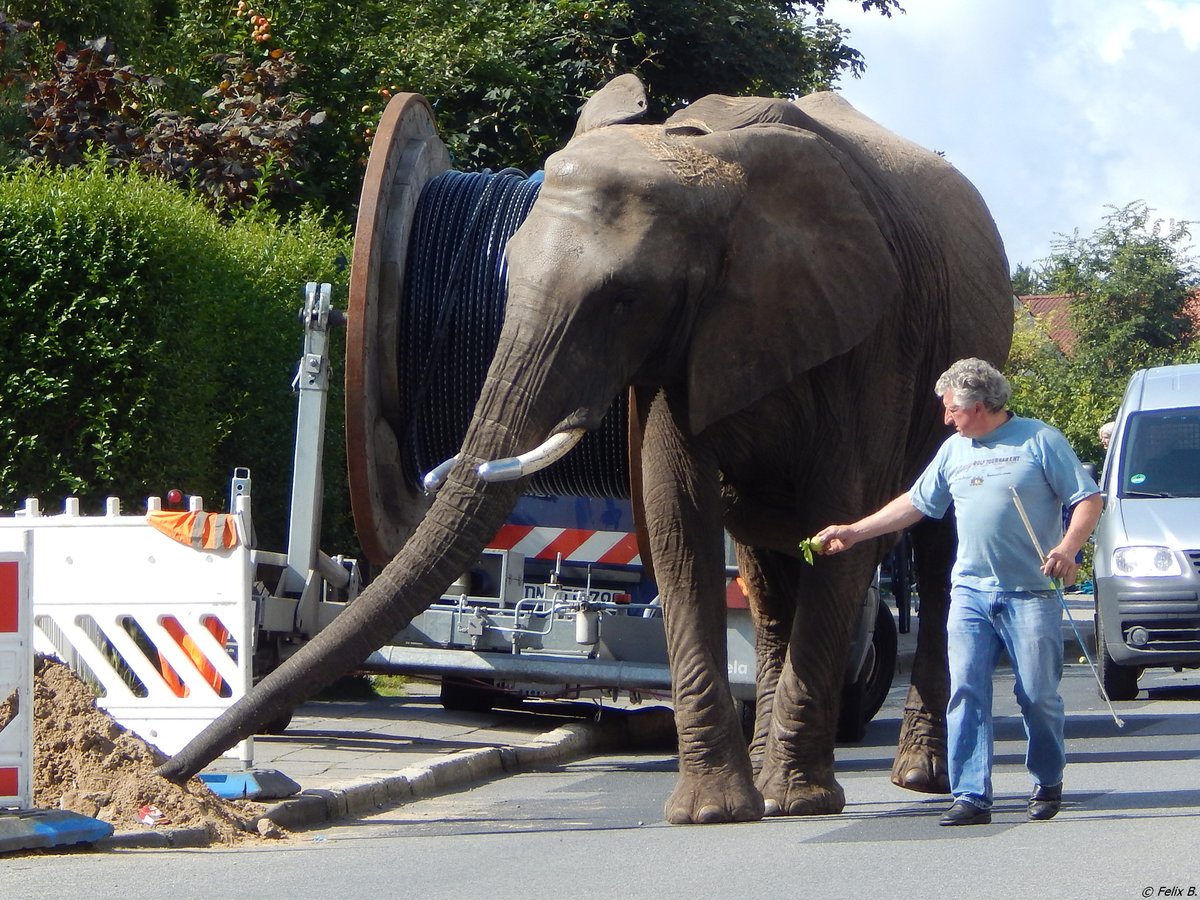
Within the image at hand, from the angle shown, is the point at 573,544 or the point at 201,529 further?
the point at 573,544

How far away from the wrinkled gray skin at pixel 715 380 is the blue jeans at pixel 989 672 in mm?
742

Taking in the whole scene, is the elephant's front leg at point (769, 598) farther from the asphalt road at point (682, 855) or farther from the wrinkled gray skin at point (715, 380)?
the asphalt road at point (682, 855)

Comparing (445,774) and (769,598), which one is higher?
(769,598)

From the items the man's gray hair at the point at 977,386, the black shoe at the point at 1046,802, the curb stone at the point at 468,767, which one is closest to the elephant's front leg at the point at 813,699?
the black shoe at the point at 1046,802

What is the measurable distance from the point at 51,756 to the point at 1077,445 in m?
28.7

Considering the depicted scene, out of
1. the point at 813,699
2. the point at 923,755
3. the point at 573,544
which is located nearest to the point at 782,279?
the point at 813,699

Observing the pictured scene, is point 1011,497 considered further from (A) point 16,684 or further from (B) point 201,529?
(A) point 16,684

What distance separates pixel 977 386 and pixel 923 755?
2.45 metres

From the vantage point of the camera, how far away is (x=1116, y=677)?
559 inches

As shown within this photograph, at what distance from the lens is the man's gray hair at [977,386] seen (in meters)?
6.95

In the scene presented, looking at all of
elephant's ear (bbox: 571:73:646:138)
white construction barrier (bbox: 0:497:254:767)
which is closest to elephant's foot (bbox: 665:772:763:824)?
white construction barrier (bbox: 0:497:254:767)

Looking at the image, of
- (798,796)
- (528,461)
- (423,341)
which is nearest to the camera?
(528,461)

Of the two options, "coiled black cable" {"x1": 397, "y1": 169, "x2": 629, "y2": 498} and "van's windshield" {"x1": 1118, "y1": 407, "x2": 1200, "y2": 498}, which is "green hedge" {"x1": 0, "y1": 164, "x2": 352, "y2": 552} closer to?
"coiled black cable" {"x1": 397, "y1": 169, "x2": 629, "y2": 498}

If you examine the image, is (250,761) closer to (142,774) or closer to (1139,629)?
(142,774)
